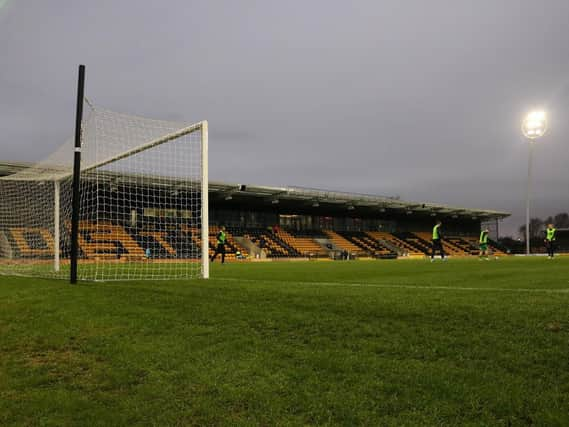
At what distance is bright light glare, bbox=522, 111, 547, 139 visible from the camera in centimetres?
3578

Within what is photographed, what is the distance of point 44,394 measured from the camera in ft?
13.1

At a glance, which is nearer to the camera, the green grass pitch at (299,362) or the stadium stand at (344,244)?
the green grass pitch at (299,362)

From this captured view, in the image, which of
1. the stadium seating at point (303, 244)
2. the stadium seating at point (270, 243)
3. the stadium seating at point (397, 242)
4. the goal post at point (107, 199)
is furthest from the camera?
the stadium seating at point (397, 242)

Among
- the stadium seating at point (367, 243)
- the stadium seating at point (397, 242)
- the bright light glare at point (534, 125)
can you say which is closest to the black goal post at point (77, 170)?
the bright light glare at point (534, 125)

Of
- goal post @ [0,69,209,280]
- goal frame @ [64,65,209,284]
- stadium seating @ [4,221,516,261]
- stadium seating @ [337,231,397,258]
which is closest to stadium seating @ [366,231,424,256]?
stadium seating @ [4,221,516,261]

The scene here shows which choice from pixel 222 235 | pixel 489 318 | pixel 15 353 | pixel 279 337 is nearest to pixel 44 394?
pixel 15 353

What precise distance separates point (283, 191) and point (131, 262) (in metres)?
23.0

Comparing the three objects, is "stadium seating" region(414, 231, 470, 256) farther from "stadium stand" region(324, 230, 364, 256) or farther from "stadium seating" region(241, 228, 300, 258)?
"stadium seating" region(241, 228, 300, 258)

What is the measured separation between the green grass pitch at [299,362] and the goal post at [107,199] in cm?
493

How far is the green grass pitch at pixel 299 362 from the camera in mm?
3324

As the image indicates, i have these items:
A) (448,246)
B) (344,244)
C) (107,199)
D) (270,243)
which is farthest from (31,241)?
(448,246)

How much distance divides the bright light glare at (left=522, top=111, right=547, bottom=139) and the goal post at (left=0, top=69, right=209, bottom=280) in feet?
90.3

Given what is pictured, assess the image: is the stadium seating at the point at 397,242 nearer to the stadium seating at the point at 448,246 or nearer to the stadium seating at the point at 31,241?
the stadium seating at the point at 448,246

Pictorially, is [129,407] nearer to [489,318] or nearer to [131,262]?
[489,318]
